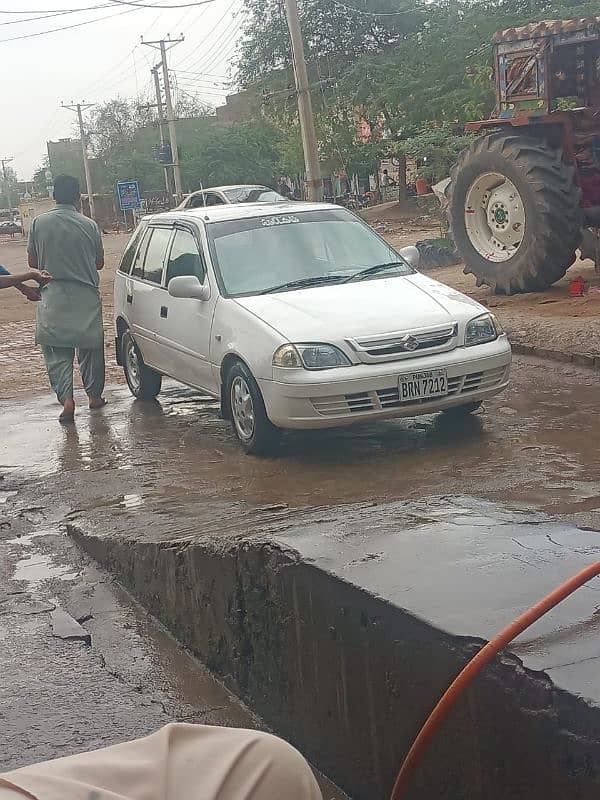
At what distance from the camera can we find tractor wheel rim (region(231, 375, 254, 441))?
23.3 feet

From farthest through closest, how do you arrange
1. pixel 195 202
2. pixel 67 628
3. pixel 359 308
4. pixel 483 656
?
pixel 195 202, pixel 359 308, pixel 67 628, pixel 483 656

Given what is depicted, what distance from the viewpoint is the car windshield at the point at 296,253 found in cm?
764

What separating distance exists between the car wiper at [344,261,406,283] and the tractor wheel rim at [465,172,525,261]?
14.2ft

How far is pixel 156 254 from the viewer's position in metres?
8.91

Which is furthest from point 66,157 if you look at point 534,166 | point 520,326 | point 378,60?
point 520,326

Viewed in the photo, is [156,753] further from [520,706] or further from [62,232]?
[62,232]

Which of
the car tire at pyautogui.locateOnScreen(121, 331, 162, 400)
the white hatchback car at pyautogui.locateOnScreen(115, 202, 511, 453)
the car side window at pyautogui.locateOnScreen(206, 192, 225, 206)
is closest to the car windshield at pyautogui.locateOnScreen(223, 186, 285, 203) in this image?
the car side window at pyautogui.locateOnScreen(206, 192, 225, 206)

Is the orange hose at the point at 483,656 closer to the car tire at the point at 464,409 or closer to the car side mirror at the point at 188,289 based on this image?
the car tire at the point at 464,409

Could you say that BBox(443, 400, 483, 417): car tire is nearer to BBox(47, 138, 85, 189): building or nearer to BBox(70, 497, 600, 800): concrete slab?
BBox(70, 497, 600, 800): concrete slab

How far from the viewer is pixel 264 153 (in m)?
60.2

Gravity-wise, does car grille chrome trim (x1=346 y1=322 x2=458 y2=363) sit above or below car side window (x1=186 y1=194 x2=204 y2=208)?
below

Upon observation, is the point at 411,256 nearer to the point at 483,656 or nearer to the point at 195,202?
the point at 483,656

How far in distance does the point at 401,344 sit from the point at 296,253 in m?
1.54

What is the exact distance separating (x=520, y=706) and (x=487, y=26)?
28.0 metres
